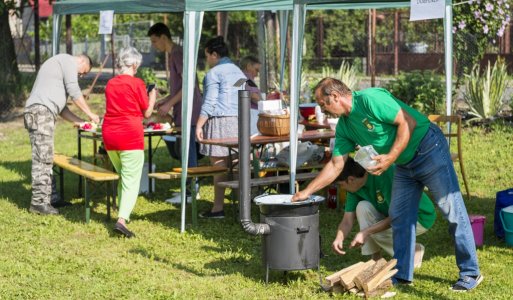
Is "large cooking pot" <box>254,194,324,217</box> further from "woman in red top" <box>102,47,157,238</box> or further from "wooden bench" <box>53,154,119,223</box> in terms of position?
"wooden bench" <box>53,154,119,223</box>

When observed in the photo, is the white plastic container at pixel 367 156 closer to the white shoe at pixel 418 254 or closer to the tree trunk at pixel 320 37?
the white shoe at pixel 418 254

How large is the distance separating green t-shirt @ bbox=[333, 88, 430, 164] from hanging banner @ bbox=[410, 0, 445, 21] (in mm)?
920

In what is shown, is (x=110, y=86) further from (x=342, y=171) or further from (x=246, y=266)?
(x=342, y=171)

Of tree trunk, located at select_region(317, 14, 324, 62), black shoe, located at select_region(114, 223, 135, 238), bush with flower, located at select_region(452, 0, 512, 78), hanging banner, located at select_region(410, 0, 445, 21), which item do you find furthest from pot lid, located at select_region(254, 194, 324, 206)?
tree trunk, located at select_region(317, 14, 324, 62)

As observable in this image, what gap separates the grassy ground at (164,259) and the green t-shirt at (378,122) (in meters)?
1.02

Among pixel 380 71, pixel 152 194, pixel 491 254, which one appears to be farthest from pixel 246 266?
pixel 380 71

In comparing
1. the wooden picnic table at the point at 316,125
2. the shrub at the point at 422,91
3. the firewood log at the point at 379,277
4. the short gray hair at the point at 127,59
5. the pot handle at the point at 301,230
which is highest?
the short gray hair at the point at 127,59

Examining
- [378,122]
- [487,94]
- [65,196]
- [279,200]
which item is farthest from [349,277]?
[487,94]

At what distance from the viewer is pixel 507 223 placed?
7.52 metres

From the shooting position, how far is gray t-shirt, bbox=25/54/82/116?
9.21 metres

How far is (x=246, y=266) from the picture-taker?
704 centimetres

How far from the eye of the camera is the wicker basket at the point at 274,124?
8.77 meters

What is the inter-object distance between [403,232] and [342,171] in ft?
1.91

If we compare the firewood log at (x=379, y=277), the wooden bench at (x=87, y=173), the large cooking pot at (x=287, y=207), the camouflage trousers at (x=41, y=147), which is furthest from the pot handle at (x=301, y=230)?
the camouflage trousers at (x=41, y=147)
